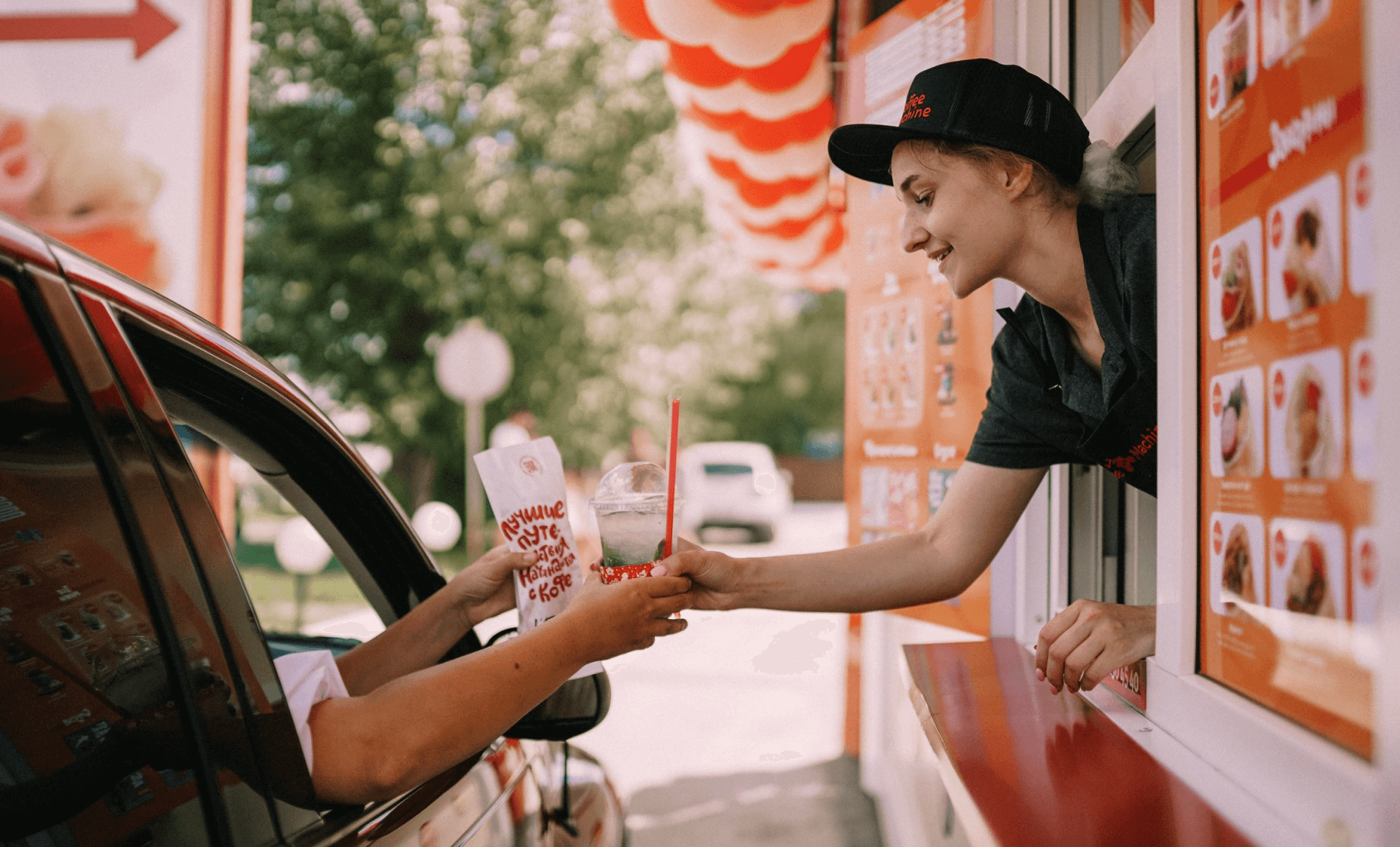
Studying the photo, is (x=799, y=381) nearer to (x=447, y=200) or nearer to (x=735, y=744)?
(x=447, y=200)

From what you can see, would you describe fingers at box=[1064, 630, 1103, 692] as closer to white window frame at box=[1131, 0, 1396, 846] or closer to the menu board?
white window frame at box=[1131, 0, 1396, 846]

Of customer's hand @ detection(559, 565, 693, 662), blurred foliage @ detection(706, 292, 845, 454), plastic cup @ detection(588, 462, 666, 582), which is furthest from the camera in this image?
blurred foliage @ detection(706, 292, 845, 454)

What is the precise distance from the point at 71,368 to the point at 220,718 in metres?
0.42

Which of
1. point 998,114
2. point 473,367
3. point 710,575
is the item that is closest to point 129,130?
point 473,367

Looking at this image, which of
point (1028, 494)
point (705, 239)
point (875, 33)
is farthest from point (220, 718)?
point (705, 239)

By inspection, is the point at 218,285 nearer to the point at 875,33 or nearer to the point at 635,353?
the point at 875,33

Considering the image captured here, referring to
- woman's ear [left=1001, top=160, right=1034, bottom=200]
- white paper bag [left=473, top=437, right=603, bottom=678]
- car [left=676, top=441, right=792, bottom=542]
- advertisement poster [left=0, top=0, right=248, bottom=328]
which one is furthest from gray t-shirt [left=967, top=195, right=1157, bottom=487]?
car [left=676, top=441, right=792, bottom=542]

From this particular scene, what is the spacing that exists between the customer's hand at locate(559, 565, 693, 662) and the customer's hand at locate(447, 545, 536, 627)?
0.19 metres

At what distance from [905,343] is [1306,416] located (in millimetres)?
2731

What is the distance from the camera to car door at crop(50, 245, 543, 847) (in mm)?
1064

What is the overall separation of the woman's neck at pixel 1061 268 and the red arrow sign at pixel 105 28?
6.09m

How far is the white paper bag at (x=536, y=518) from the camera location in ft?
5.44

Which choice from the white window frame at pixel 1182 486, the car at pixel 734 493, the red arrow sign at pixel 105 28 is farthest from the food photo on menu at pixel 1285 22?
A: the car at pixel 734 493

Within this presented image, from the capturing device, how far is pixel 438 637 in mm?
1811
